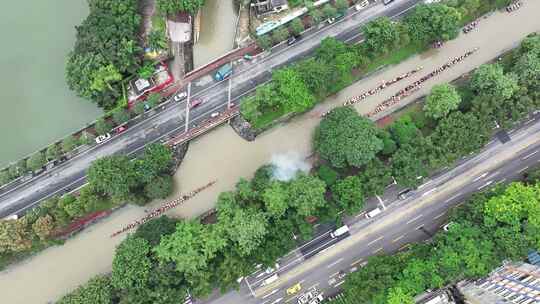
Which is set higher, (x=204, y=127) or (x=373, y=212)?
(x=204, y=127)

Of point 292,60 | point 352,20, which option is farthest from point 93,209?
point 352,20

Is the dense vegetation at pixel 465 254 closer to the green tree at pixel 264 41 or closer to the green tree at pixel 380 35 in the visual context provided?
the green tree at pixel 380 35

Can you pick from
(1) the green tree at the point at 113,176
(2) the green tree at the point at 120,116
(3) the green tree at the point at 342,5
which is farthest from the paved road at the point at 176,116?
(1) the green tree at the point at 113,176

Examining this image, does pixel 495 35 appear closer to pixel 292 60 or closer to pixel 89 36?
pixel 292 60

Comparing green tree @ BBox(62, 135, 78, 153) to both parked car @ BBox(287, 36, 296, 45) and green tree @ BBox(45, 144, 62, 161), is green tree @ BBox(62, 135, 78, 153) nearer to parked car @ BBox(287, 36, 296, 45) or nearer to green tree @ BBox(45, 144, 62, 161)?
green tree @ BBox(45, 144, 62, 161)

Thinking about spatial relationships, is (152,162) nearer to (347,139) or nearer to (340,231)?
(347,139)

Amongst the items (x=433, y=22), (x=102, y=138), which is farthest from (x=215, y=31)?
(x=433, y=22)
